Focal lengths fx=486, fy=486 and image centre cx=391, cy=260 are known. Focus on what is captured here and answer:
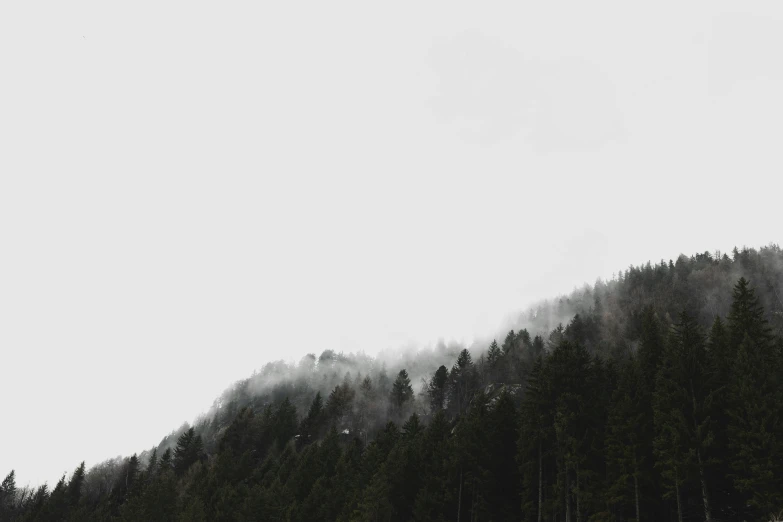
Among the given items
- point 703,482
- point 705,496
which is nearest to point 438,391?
point 703,482

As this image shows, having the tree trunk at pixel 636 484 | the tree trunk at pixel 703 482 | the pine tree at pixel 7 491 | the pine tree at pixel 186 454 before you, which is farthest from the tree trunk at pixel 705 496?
the pine tree at pixel 7 491

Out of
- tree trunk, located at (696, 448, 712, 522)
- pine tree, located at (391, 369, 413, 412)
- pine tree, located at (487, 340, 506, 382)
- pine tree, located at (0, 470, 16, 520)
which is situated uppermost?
pine tree, located at (487, 340, 506, 382)

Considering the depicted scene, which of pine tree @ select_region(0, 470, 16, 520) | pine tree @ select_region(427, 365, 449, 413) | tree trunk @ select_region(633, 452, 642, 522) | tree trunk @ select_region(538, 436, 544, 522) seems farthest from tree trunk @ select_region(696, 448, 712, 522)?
pine tree @ select_region(0, 470, 16, 520)

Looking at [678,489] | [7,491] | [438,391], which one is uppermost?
[438,391]

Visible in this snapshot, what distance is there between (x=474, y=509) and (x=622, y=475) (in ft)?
52.2

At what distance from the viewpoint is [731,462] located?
29844mm

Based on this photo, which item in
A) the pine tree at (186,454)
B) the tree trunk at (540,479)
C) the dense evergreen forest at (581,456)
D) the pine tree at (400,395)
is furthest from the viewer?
the pine tree at (400,395)

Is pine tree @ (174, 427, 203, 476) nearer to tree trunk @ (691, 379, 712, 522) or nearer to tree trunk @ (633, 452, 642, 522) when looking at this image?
tree trunk @ (633, 452, 642, 522)

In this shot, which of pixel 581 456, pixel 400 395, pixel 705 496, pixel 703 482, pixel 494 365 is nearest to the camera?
pixel 705 496

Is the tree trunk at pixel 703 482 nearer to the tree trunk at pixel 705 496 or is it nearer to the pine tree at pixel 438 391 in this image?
the tree trunk at pixel 705 496

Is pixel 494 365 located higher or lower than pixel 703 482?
higher

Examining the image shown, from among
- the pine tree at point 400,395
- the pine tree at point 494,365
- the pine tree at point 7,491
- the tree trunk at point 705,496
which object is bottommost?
the pine tree at point 7,491

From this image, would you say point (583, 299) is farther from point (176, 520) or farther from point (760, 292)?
point (176, 520)

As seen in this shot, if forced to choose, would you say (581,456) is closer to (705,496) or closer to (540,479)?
(540,479)
